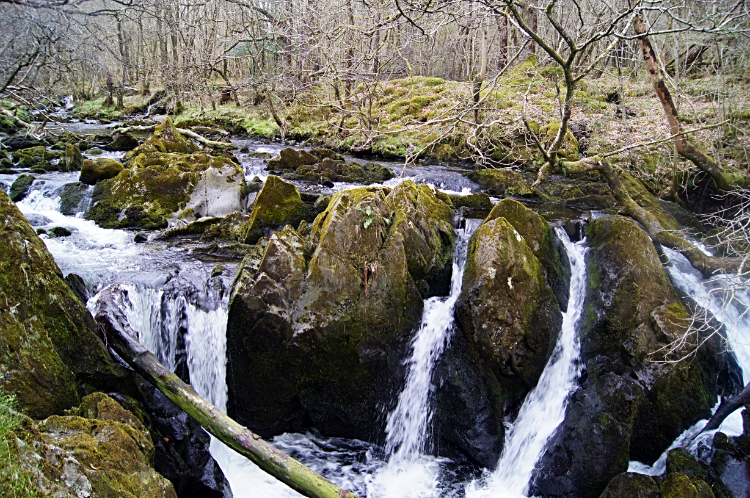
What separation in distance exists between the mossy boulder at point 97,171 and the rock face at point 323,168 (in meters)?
3.93

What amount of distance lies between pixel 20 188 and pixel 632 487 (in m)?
12.5

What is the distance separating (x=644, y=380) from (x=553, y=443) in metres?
1.32

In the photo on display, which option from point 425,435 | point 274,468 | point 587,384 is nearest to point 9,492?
point 274,468

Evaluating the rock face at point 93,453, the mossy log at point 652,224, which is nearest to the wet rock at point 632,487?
the mossy log at point 652,224

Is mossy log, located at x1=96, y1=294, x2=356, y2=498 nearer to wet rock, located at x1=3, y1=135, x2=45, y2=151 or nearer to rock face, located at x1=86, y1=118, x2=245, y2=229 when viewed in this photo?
rock face, located at x1=86, y1=118, x2=245, y2=229

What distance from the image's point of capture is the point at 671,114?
7.58 meters

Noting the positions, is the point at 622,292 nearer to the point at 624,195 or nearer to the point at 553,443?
the point at 553,443

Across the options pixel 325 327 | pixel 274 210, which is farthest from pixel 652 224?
pixel 274 210

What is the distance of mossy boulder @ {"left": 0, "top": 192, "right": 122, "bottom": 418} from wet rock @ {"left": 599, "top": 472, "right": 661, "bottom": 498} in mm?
4794

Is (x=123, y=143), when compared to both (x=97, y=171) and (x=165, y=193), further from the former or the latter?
(x=165, y=193)

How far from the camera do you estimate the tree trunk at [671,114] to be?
720 centimetres

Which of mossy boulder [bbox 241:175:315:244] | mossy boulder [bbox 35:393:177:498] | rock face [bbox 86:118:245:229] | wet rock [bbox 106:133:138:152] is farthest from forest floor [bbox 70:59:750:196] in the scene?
wet rock [bbox 106:133:138:152]

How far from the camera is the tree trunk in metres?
7.20

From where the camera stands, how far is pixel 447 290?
6309mm
